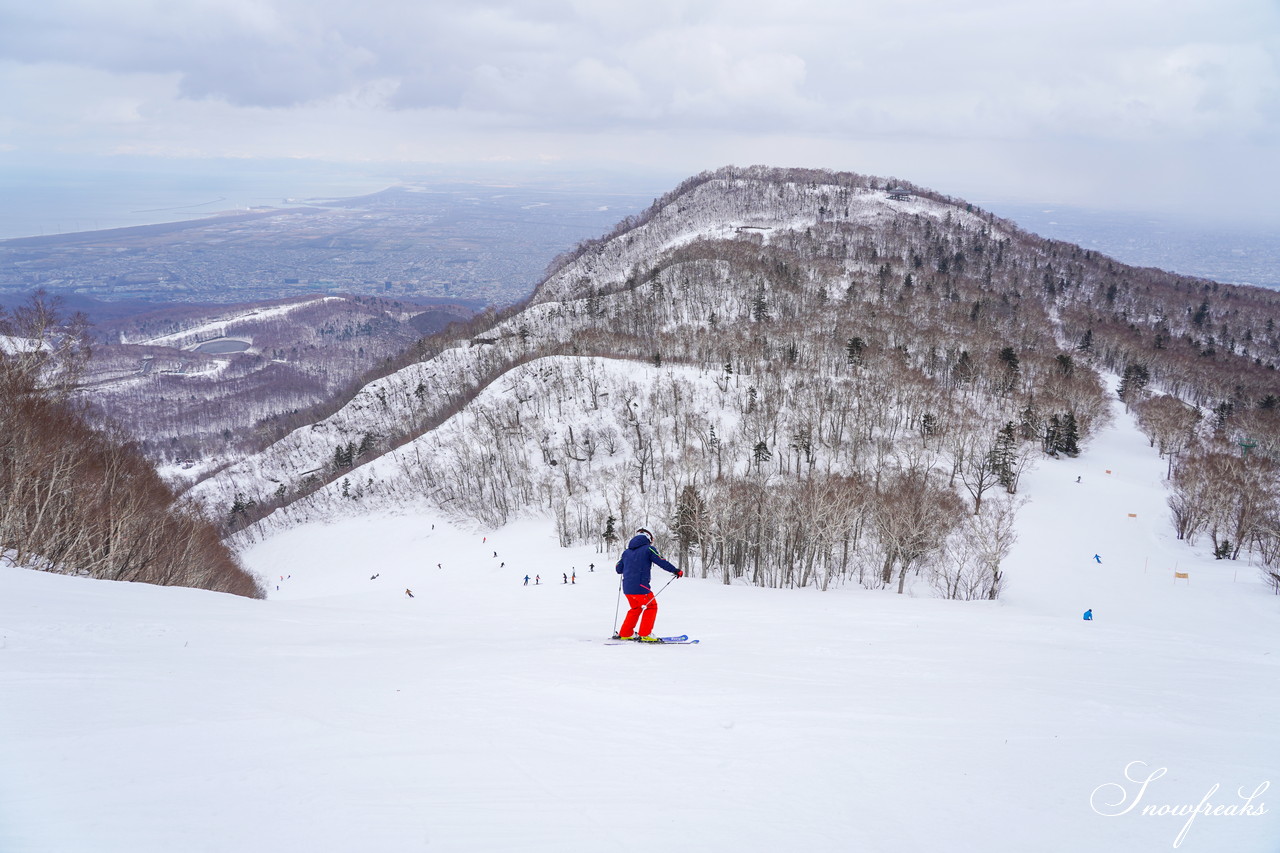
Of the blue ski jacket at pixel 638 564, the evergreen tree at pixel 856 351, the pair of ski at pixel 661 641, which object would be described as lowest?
the pair of ski at pixel 661 641

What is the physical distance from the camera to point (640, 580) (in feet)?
39.6

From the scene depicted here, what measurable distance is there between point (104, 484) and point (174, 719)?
23025 mm

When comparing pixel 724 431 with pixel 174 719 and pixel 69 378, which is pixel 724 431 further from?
pixel 174 719

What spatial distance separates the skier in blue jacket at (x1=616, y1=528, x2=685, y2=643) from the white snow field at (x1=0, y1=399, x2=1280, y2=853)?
86 centimetres

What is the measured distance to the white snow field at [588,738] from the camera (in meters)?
4.35

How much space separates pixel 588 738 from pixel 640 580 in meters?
5.92

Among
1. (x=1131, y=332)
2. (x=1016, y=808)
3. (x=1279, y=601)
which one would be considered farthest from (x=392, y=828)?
(x=1131, y=332)

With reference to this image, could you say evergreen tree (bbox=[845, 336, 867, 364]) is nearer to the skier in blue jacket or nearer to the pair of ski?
the pair of ski

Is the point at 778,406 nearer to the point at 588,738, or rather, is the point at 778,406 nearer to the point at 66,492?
the point at 66,492

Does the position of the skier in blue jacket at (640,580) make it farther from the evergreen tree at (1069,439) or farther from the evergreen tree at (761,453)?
the evergreen tree at (1069,439)

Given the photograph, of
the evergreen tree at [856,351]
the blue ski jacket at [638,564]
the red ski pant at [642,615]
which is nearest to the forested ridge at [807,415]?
the evergreen tree at [856,351]

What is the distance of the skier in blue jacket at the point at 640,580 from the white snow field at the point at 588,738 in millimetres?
862

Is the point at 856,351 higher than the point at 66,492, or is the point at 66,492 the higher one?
the point at 856,351

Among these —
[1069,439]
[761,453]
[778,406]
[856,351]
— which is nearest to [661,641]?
[761,453]
